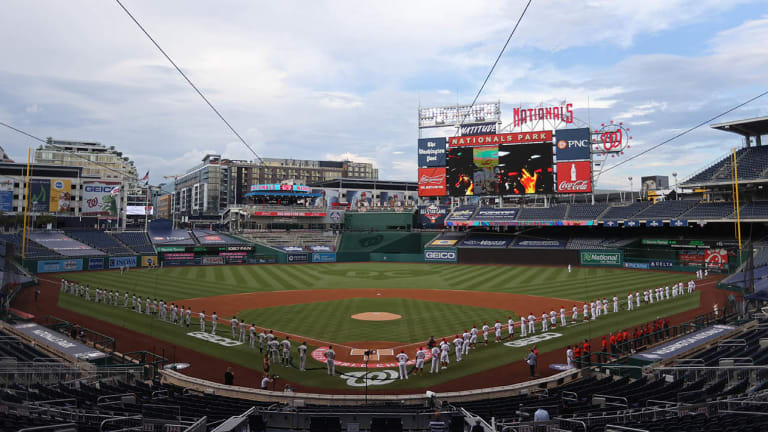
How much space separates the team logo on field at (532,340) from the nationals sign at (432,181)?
3984cm

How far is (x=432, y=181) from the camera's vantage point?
60.9m

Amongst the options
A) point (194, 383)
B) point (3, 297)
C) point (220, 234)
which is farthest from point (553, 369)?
point (220, 234)

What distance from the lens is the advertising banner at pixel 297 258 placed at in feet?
195

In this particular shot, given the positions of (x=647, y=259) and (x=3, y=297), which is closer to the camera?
(x=3, y=297)

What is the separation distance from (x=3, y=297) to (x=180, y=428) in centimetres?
2486

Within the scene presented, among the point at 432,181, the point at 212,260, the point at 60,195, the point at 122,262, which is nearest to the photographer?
the point at 122,262

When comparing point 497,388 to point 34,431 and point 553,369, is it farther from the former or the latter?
point 34,431

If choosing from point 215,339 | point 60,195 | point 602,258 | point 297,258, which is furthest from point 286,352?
point 60,195

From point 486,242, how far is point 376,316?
114 feet

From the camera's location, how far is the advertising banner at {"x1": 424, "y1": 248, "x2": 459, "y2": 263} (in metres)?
57.7

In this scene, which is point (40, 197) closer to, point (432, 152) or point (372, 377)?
point (432, 152)

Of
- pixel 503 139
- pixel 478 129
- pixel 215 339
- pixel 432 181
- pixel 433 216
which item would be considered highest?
pixel 478 129

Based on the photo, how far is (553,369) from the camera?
1633 centimetres

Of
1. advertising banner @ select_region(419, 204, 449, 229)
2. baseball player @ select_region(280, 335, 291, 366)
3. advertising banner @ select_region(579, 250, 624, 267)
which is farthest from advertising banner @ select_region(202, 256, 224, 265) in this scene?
advertising banner @ select_region(579, 250, 624, 267)
